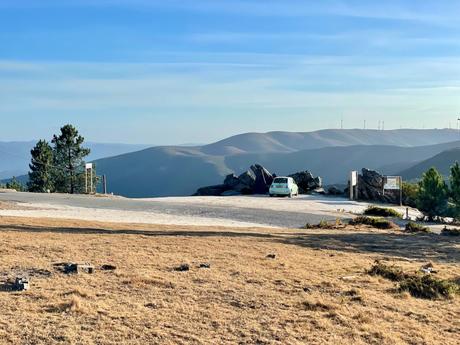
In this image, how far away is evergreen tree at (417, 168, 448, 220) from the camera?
24.9 m

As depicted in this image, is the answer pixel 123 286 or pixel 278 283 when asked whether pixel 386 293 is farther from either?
pixel 123 286

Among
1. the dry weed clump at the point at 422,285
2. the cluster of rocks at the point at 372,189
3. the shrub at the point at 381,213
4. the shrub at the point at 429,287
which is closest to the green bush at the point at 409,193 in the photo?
the cluster of rocks at the point at 372,189

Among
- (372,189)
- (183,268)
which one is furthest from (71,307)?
(372,189)

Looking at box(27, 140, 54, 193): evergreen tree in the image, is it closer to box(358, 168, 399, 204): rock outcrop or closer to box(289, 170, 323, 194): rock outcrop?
box(289, 170, 323, 194): rock outcrop

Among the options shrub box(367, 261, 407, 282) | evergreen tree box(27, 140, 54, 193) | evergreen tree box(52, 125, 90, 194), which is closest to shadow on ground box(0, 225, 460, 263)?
shrub box(367, 261, 407, 282)

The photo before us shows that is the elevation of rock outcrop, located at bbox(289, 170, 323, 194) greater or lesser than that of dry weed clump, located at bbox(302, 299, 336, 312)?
greater

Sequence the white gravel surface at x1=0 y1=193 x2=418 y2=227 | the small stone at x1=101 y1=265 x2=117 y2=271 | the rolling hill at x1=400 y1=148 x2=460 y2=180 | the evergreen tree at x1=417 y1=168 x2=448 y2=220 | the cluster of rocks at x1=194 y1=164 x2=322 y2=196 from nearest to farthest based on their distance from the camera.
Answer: the small stone at x1=101 y1=265 x2=117 y2=271, the white gravel surface at x1=0 y1=193 x2=418 y2=227, the evergreen tree at x1=417 y1=168 x2=448 y2=220, the cluster of rocks at x1=194 y1=164 x2=322 y2=196, the rolling hill at x1=400 y1=148 x2=460 y2=180

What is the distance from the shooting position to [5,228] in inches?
555

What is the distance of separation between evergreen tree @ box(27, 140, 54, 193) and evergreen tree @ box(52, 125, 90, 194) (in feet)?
2.95

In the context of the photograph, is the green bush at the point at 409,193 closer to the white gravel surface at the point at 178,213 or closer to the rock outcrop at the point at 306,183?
the white gravel surface at the point at 178,213

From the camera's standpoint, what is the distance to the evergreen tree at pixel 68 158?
58750mm

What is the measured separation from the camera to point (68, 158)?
5975 centimetres

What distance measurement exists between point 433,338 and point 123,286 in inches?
176

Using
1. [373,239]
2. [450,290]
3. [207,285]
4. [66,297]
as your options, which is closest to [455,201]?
[373,239]
